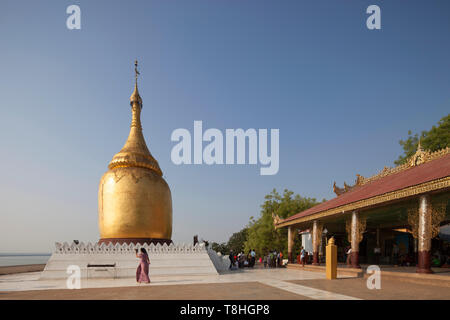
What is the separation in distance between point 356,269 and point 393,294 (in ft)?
22.0

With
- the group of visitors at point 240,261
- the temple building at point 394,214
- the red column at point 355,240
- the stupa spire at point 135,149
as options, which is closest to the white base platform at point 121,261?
the group of visitors at point 240,261

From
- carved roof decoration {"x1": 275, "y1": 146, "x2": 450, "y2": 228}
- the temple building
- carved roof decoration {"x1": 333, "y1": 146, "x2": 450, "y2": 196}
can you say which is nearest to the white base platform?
carved roof decoration {"x1": 275, "y1": 146, "x2": 450, "y2": 228}

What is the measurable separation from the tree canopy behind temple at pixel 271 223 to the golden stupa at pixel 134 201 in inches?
616

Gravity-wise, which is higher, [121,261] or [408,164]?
[408,164]

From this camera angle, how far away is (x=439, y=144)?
29484mm

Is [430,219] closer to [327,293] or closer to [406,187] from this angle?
[406,187]

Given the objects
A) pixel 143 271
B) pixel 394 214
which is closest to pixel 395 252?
pixel 394 214

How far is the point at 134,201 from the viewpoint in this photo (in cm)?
2091

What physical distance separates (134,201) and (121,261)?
5258 millimetres

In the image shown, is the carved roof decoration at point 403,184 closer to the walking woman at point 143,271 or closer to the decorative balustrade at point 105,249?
the decorative balustrade at point 105,249

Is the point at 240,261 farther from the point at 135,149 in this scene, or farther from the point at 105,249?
the point at 135,149

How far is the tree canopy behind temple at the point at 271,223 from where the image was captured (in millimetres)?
35125

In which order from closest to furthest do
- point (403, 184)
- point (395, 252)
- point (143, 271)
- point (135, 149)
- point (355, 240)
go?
1. point (143, 271)
2. point (403, 184)
3. point (355, 240)
4. point (395, 252)
5. point (135, 149)

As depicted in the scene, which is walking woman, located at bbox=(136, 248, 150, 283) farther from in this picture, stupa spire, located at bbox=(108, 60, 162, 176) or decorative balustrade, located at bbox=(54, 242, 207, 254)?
stupa spire, located at bbox=(108, 60, 162, 176)
